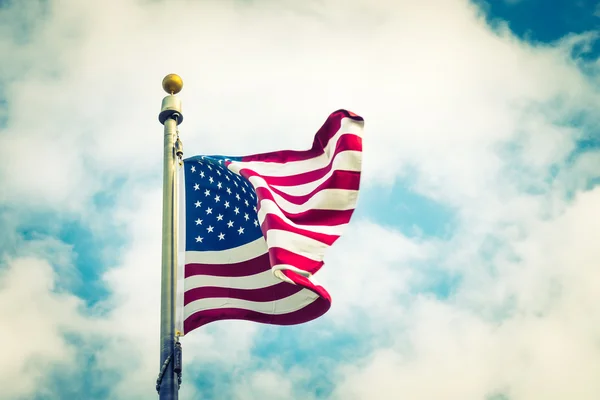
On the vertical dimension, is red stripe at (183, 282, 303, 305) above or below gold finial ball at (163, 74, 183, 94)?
below

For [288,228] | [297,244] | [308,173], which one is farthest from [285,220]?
[308,173]

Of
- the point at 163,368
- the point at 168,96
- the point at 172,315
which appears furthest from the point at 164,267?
the point at 168,96

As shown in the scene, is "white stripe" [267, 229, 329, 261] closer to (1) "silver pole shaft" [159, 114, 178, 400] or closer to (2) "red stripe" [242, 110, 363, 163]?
Answer: (1) "silver pole shaft" [159, 114, 178, 400]

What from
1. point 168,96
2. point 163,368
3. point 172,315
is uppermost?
point 168,96

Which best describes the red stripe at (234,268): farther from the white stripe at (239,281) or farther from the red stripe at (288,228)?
the red stripe at (288,228)

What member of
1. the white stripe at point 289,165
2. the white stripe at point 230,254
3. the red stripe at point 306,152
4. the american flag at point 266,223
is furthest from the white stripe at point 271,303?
the red stripe at point 306,152

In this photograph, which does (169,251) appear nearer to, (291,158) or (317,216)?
(317,216)

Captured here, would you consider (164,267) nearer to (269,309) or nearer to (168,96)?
(269,309)

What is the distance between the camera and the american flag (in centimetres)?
1370

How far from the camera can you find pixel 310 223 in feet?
46.4

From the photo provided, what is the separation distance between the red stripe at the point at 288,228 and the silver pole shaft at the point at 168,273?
1812mm

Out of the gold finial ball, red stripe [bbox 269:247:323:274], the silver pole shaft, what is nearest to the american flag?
red stripe [bbox 269:247:323:274]

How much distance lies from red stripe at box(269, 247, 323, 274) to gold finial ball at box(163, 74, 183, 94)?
4.84 meters

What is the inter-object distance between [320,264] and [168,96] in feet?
17.3
